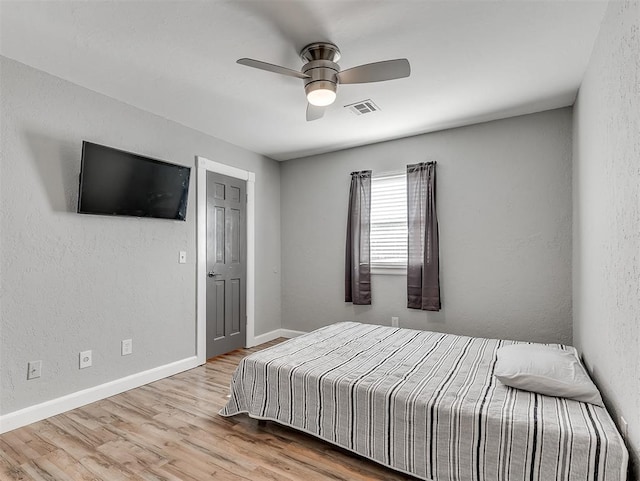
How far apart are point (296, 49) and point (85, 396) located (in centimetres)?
308

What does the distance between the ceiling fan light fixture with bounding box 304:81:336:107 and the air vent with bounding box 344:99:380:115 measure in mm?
827

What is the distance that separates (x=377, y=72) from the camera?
7.11ft

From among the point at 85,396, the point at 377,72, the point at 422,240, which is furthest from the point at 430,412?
the point at 85,396

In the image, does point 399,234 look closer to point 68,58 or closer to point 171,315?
point 171,315

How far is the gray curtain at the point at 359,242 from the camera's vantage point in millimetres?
4258

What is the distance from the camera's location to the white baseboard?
180 inches

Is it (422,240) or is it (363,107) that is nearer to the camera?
(363,107)

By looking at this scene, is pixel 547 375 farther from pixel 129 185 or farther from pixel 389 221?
pixel 129 185

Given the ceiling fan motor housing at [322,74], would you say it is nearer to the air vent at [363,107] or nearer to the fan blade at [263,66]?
the fan blade at [263,66]

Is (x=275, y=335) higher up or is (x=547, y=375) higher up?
(x=547, y=375)

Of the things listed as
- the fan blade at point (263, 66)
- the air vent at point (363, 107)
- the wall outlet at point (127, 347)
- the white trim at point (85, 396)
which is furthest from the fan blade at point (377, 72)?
the white trim at point (85, 396)

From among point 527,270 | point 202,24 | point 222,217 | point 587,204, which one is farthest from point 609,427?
point 222,217

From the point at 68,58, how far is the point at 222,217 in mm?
2075

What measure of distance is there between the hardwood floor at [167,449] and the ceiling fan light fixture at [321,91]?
227cm
